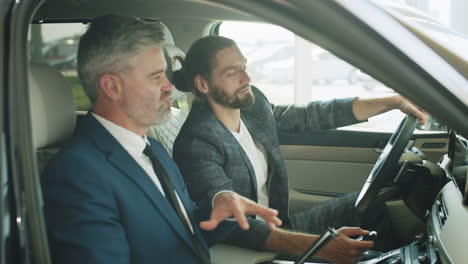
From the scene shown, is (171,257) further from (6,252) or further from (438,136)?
(438,136)

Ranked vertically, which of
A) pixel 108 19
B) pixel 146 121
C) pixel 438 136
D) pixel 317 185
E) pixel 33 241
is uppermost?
pixel 108 19

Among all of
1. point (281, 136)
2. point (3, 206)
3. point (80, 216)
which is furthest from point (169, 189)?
point (281, 136)

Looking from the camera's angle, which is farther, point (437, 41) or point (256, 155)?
point (256, 155)

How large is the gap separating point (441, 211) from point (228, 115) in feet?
2.37

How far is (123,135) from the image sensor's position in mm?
1268

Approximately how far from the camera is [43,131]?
1.21m

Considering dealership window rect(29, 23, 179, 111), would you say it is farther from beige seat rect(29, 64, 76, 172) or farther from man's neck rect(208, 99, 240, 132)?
man's neck rect(208, 99, 240, 132)

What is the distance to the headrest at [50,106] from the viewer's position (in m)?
1.19

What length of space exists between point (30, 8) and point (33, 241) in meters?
0.44

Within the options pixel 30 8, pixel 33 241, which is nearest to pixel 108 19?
pixel 30 8

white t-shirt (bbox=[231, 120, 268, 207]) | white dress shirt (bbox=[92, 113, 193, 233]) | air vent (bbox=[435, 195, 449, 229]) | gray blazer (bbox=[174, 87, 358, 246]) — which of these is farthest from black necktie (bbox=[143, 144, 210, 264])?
air vent (bbox=[435, 195, 449, 229])

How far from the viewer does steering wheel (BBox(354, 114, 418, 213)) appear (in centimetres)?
172

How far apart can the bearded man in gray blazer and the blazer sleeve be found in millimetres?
163

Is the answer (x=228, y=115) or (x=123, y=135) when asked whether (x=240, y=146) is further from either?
(x=123, y=135)
